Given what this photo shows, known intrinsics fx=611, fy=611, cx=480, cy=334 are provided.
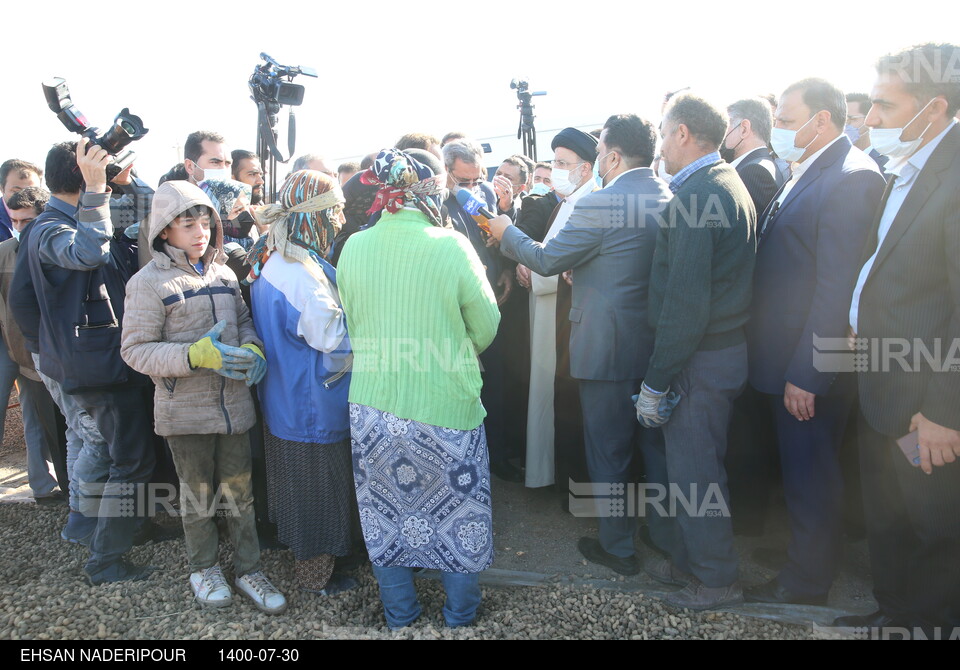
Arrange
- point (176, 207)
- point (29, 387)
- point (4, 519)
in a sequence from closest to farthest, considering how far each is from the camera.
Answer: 1. point (176, 207)
2. point (4, 519)
3. point (29, 387)

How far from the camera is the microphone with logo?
303 cm

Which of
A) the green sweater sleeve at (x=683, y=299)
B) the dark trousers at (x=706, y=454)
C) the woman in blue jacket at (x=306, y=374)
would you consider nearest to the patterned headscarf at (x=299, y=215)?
the woman in blue jacket at (x=306, y=374)

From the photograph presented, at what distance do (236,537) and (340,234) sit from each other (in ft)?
5.16

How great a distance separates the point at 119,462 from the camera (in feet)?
9.74

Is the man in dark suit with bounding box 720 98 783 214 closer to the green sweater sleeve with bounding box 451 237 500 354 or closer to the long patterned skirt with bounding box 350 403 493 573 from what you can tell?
the green sweater sleeve with bounding box 451 237 500 354

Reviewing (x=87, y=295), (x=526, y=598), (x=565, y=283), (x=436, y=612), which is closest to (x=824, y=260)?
(x=565, y=283)

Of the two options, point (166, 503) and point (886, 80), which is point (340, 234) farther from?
point (886, 80)

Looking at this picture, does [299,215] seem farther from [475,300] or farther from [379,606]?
[379,606]

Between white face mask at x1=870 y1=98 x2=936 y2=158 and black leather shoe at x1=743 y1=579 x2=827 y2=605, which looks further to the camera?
black leather shoe at x1=743 y1=579 x2=827 y2=605

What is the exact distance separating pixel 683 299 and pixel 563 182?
1.29 meters

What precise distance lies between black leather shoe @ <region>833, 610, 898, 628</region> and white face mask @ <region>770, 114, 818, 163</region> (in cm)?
194

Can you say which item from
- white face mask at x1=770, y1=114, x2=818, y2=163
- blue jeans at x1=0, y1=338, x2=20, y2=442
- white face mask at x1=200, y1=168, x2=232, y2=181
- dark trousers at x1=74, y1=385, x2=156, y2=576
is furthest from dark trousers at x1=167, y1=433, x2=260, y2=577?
white face mask at x1=770, y1=114, x2=818, y2=163

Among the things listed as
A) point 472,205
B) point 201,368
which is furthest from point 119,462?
point 472,205

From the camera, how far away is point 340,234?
10.5 ft
